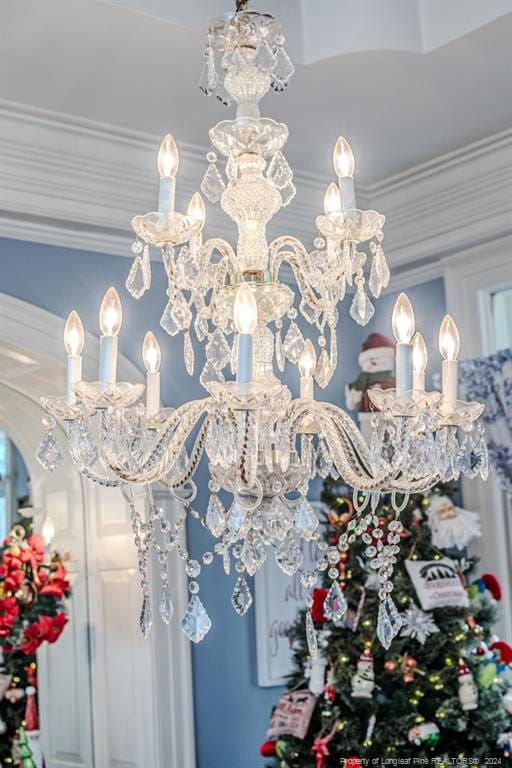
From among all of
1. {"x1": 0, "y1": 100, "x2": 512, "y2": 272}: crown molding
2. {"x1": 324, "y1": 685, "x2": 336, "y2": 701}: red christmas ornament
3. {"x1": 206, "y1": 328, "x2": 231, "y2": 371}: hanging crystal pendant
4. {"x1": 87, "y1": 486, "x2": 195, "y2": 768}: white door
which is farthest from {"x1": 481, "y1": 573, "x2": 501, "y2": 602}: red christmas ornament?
{"x1": 206, "y1": 328, "x2": 231, "y2": 371}: hanging crystal pendant

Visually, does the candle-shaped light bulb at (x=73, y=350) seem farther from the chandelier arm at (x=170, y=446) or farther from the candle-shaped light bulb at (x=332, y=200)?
the candle-shaped light bulb at (x=332, y=200)

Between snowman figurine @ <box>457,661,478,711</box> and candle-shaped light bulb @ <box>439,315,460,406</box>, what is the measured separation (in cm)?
223

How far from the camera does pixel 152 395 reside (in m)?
2.20

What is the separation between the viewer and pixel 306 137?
418cm

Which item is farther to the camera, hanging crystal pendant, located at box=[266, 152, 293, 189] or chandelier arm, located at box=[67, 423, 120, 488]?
hanging crystal pendant, located at box=[266, 152, 293, 189]

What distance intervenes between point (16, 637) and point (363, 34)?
273 cm

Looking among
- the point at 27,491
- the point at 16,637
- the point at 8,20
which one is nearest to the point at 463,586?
the point at 16,637

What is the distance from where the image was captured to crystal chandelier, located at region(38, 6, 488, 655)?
179 cm

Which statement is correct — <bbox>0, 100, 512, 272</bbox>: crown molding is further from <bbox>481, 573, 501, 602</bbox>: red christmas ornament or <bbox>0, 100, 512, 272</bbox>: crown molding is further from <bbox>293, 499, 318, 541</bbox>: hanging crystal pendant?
<bbox>293, 499, 318, 541</bbox>: hanging crystal pendant

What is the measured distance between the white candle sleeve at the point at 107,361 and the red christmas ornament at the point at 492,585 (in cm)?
279

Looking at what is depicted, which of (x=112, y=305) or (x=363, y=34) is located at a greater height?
(x=363, y=34)

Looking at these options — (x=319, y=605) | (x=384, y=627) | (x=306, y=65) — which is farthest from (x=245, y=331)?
(x=319, y=605)

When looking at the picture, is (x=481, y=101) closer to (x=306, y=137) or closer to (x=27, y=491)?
(x=306, y=137)

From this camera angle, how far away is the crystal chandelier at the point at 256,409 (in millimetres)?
1792
